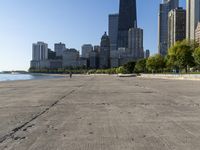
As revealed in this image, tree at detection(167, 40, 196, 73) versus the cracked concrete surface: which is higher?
tree at detection(167, 40, 196, 73)

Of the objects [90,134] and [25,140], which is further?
[90,134]

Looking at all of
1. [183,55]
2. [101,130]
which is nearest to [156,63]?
[183,55]

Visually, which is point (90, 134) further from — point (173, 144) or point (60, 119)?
point (60, 119)

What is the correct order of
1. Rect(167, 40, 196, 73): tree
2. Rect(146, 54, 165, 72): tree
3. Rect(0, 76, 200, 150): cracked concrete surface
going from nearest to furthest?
Rect(0, 76, 200, 150): cracked concrete surface → Rect(167, 40, 196, 73): tree → Rect(146, 54, 165, 72): tree

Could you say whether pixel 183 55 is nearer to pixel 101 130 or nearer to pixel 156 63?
pixel 156 63

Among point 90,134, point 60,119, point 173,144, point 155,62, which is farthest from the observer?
point 155,62

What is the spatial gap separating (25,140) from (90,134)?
1482mm

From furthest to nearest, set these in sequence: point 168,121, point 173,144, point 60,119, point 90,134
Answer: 1. point 60,119
2. point 168,121
3. point 90,134
4. point 173,144

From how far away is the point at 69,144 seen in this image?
7477mm

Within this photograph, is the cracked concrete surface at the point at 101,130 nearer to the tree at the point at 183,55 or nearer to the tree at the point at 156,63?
the tree at the point at 183,55

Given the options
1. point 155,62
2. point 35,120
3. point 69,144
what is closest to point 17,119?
point 35,120

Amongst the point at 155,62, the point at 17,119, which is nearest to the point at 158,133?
the point at 17,119

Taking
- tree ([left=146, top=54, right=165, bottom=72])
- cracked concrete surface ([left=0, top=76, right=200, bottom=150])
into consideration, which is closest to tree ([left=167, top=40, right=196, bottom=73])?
tree ([left=146, top=54, right=165, bottom=72])

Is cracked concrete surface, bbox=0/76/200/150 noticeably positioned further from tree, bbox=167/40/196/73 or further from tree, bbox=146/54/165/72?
→ tree, bbox=146/54/165/72
